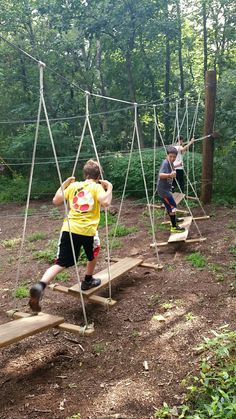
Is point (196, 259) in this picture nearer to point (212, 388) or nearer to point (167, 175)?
point (167, 175)

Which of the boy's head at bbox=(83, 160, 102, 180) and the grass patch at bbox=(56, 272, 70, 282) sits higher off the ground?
the boy's head at bbox=(83, 160, 102, 180)

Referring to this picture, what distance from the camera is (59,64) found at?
12.1 meters

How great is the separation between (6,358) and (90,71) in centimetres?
1107

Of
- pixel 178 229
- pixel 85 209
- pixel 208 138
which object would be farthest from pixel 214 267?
pixel 208 138

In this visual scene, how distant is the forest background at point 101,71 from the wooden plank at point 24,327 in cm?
700

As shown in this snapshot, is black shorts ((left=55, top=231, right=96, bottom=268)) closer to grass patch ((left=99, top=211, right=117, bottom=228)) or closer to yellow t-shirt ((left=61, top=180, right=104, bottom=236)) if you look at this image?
yellow t-shirt ((left=61, top=180, right=104, bottom=236))

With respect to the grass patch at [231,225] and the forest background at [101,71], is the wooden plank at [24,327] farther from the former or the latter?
the forest background at [101,71]

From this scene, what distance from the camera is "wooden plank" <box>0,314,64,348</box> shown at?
257 cm

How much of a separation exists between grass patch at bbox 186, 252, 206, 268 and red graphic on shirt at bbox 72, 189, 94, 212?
2107 mm

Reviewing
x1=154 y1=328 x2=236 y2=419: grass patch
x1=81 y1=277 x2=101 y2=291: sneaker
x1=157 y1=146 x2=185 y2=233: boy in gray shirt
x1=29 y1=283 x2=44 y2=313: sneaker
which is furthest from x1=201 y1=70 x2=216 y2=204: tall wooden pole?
x1=29 y1=283 x2=44 y2=313: sneaker

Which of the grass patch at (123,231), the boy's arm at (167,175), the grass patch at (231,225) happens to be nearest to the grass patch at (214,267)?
the boy's arm at (167,175)

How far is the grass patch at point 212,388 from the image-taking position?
7.10 ft

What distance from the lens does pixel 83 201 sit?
11.1 feet

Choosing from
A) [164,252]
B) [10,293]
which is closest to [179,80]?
[164,252]
